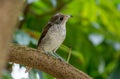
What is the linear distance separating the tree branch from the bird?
2.26ft

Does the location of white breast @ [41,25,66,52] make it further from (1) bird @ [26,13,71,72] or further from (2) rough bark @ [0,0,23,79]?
(2) rough bark @ [0,0,23,79]

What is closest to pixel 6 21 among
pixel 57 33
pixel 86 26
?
pixel 57 33

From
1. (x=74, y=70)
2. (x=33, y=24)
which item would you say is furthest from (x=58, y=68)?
(x=33, y=24)

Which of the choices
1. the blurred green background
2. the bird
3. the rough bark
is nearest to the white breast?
the bird

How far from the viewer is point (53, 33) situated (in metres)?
1.89

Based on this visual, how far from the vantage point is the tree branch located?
1074 mm

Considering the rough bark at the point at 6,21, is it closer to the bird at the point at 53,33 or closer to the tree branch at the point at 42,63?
the tree branch at the point at 42,63

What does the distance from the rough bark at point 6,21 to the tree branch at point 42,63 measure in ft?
2.16

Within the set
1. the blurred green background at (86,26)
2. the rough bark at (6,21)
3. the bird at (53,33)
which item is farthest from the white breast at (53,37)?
the rough bark at (6,21)

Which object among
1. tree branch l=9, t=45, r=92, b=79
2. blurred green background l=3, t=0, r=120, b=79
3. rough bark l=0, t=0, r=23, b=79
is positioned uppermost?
rough bark l=0, t=0, r=23, b=79

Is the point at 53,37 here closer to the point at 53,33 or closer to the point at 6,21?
the point at 53,33

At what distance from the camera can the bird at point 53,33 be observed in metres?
1.82

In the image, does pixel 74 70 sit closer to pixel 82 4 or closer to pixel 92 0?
pixel 92 0

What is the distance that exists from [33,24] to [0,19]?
89.2 inches
